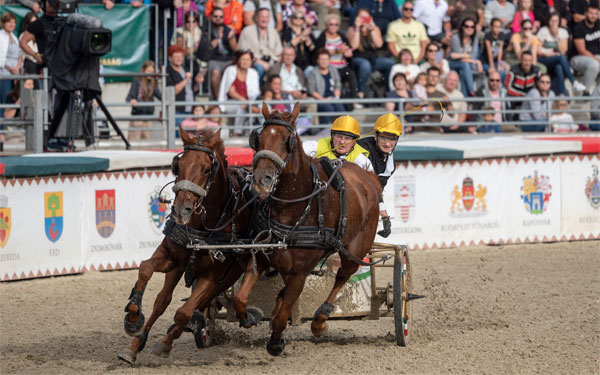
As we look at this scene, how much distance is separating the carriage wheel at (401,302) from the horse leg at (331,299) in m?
0.46

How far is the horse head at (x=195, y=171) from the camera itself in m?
6.45

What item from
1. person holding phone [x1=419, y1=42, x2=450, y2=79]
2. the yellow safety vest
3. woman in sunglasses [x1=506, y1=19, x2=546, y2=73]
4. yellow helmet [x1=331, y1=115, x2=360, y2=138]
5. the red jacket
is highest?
woman in sunglasses [x1=506, y1=19, x2=546, y2=73]

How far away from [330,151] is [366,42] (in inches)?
367

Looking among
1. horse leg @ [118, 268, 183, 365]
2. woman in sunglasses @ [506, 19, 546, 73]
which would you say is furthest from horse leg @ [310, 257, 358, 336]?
woman in sunglasses @ [506, 19, 546, 73]

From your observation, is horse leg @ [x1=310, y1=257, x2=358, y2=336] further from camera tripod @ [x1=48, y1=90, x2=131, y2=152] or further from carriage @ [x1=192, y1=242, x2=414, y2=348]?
camera tripod @ [x1=48, y1=90, x2=131, y2=152]

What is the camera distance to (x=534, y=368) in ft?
23.7

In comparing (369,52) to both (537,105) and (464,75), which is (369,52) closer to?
(464,75)

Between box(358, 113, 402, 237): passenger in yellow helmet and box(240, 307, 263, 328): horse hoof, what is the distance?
4.69 ft

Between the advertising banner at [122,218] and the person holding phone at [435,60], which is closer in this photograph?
the advertising banner at [122,218]

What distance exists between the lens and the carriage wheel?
789 cm

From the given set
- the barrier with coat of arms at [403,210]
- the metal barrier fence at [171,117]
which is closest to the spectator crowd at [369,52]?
the metal barrier fence at [171,117]

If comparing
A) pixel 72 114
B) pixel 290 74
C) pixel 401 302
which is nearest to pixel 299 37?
pixel 290 74

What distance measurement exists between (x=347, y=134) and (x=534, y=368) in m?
2.33

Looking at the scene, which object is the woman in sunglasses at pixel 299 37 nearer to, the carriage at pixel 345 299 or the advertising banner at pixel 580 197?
the advertising banner at pixel 580 197
